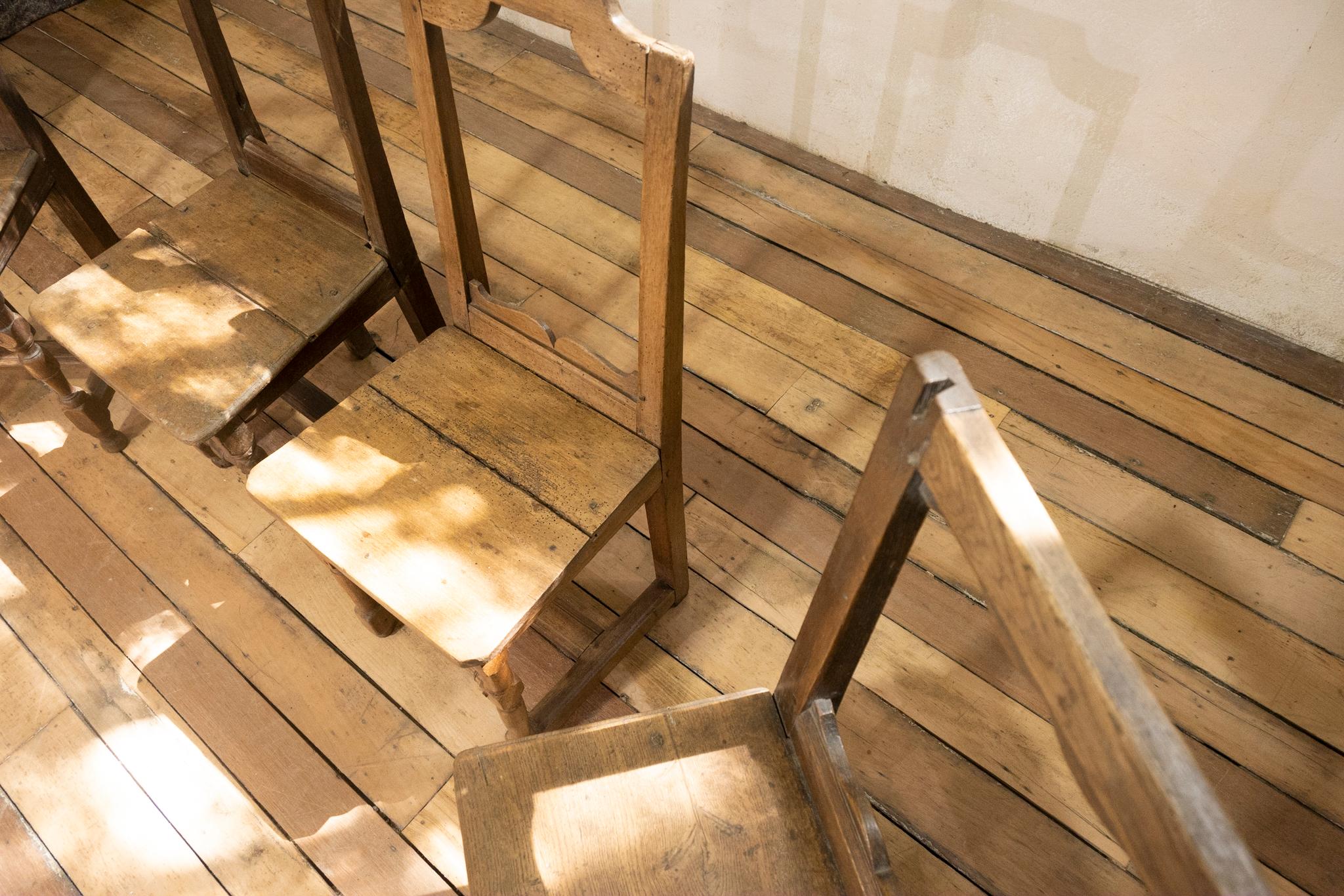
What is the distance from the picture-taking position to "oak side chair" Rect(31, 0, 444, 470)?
1.40m

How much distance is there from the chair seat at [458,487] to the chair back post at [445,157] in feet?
0.39

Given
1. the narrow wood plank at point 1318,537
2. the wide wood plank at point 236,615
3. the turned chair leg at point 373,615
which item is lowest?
the wide wood plank at point 236,615

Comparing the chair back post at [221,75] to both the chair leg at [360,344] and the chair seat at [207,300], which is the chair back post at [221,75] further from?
the chair leg at [360,344]

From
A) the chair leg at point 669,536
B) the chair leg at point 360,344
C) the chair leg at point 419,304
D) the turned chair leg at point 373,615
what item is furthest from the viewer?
the chair leg at point 360,344

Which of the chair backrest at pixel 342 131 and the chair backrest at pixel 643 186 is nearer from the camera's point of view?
the chair backrest at pixel 643 186

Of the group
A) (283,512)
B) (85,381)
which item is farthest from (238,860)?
(85,381)

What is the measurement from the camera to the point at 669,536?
4.82 feet

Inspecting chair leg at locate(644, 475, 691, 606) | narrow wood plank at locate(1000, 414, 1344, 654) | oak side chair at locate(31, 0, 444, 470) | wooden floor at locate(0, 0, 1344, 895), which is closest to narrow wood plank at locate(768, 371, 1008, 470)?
wooden floor at locate(0, 0, 1344, 895)

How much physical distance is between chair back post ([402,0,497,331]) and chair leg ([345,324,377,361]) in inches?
27.5

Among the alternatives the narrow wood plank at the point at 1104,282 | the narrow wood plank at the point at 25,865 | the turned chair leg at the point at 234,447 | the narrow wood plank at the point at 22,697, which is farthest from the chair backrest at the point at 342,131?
the narrow wood plank at the point at 1104,282

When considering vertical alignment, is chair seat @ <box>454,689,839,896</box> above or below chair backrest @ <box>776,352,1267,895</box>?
below

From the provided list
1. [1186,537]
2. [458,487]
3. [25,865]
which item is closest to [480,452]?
[458,487]

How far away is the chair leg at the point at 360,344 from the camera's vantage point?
6.61ft

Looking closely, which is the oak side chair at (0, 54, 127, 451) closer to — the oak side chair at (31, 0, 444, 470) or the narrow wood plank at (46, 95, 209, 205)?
the oak side chair at (31, 0, 444, 470)
